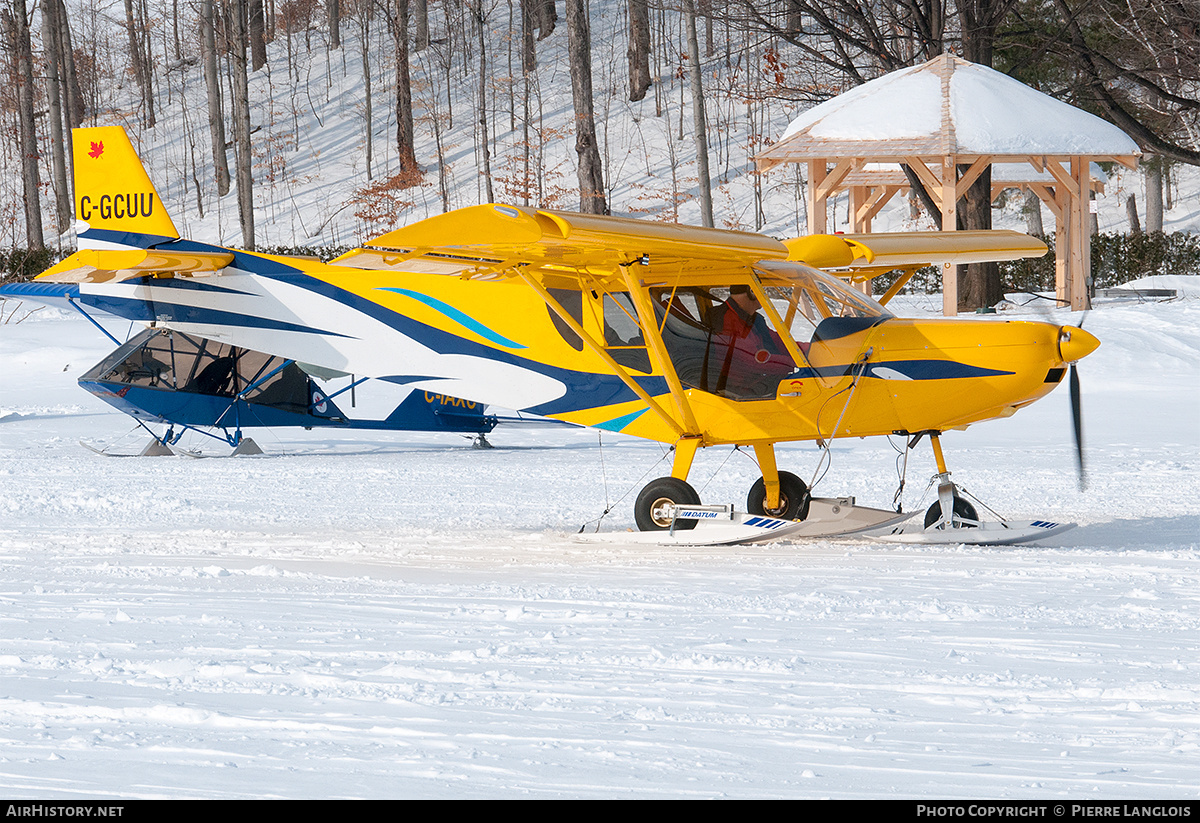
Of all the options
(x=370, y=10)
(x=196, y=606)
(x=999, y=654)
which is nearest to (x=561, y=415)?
(x=196, y=606)

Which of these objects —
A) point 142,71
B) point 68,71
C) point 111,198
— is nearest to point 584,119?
point 111,198

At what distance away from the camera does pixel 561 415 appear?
8523 millimetres

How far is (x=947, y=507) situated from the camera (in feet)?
24.4

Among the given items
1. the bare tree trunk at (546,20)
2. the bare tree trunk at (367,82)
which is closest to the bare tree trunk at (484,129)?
the bare tree trunk at (367,82)

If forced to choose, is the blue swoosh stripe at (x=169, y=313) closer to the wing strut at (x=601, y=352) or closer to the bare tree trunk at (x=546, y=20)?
the wing strut at (x=601, y=352)

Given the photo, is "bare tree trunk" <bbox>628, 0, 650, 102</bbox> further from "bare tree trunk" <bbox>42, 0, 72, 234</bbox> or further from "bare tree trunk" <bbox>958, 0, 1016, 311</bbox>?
"bare tree trunk" <bbox>958, 0, 1016, 311</bbox>

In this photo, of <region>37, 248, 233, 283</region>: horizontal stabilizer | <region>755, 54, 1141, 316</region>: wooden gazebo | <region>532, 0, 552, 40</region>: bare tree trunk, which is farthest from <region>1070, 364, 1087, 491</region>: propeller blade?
<region>532, 0, 552, 40</region>: bare tree trunk

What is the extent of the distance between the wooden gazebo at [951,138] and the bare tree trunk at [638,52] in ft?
79.2

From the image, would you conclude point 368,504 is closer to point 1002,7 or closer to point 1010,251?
point 1010,251

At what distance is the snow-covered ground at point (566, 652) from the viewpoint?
313 centimetres

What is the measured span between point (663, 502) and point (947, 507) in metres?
1.80

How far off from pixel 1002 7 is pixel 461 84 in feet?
100

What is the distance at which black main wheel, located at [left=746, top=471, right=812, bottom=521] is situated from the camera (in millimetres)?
8125

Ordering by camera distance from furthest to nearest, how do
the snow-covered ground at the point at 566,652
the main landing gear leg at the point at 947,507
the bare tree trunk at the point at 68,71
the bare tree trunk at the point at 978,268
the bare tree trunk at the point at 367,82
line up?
the bare tree trunk at the point at 367,82, the bare tree trunk at the point at 68,71, the bare tree trunk at the point at 978,268, the main landing gear leg at the point at 947,507, the snow-covered ground at the point at 566,652
